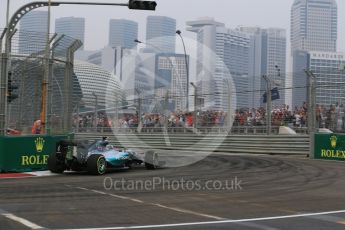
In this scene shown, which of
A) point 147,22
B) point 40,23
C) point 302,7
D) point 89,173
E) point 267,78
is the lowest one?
point 89,173

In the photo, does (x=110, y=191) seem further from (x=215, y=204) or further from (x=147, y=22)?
(x=147, y=22)

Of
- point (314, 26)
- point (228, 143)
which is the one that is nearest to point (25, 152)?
point (228, 143)

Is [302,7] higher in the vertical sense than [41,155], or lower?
higher

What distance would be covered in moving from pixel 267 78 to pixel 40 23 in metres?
28.7

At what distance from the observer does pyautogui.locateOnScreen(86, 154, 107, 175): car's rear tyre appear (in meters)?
14.3

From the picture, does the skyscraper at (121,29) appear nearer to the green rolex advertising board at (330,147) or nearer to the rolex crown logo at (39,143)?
the green rolex advertising board at (330,147)

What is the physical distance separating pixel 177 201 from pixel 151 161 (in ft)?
21.7

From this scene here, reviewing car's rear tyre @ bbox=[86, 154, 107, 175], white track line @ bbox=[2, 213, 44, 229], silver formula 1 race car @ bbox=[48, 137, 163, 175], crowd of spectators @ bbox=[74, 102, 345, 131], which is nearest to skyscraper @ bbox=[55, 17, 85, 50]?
crowd of spectators @ bbox=[74, 102, 345, 131]

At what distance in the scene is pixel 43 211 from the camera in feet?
27.4

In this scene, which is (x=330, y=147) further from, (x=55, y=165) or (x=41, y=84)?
(x=55, y=165)

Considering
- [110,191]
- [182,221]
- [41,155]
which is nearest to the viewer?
[182,221]

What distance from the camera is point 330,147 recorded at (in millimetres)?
21922

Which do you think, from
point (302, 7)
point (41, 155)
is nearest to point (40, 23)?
point (41, 155)

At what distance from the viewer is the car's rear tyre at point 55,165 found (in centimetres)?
1491
